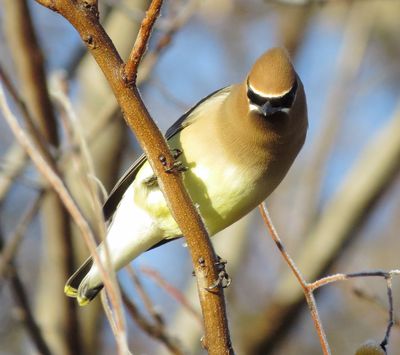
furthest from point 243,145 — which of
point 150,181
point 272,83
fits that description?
point 150,181

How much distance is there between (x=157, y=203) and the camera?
13.6 feet

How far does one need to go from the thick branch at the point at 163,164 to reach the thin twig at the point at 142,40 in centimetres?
3

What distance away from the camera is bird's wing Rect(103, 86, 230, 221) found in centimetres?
415

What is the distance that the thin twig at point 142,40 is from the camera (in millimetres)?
2398

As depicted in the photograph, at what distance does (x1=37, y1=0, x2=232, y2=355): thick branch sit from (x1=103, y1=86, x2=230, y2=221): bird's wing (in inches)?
51.0

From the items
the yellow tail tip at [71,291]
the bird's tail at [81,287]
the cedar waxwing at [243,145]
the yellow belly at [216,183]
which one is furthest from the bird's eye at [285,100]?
the yellow tail tip at [71,291]

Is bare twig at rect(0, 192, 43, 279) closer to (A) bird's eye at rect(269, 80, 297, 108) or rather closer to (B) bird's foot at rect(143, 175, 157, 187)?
(B) bird's foot at rect(143, 175, 157, 187)

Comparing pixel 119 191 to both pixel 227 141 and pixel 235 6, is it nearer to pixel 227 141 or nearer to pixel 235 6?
pixel 227 141

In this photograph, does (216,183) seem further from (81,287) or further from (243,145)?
(81,287)

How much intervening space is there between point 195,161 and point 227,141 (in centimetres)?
19

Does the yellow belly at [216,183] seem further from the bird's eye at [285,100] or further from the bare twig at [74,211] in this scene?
the bare twig at [74,211]

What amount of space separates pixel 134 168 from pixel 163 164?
1.44 m

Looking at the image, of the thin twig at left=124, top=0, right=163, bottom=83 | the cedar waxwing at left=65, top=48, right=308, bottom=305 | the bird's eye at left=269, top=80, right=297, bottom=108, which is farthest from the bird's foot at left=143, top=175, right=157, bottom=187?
the thin twig at left=124, top=0, right=163, bottom=83

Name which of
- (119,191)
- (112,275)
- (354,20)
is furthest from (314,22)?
(112,275)
